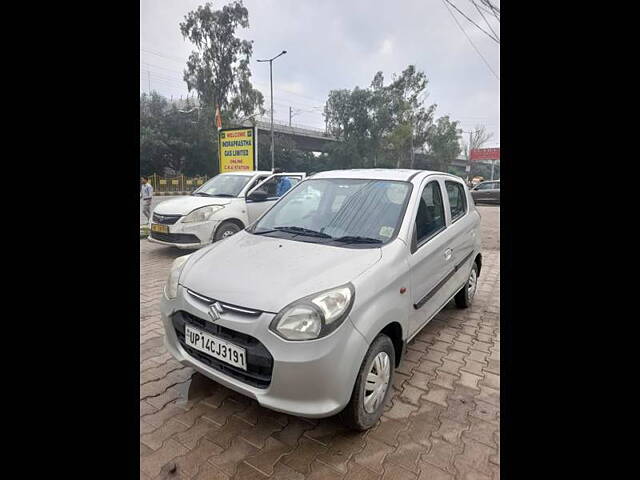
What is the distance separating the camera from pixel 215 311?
1.99 metres

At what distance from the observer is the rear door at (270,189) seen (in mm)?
7008

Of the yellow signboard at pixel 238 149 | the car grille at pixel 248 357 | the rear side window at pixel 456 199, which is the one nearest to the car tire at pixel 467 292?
the rear side window at pixel 456 199

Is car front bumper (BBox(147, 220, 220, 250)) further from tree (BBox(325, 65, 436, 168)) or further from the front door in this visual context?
tree (BBox(325, 65, 436, 168))

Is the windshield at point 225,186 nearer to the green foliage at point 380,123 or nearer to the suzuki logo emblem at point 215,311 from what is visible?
the suzuki logo emblem at point 215,311

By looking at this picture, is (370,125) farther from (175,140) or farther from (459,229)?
(459,229)

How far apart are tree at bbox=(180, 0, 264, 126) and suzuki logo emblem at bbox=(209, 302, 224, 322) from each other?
3401cm

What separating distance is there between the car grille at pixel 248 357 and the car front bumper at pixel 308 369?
4cm

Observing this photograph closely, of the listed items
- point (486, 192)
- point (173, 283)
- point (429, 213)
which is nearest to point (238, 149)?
point (429, 213)
